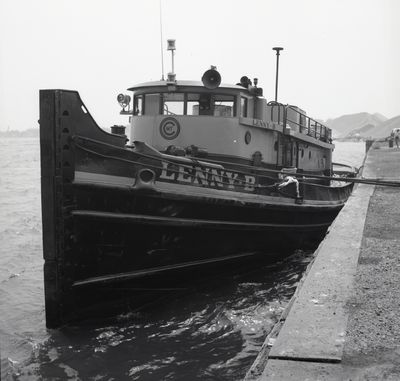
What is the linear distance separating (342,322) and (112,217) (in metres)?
3.47

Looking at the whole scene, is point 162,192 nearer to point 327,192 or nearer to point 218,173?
point 218,173

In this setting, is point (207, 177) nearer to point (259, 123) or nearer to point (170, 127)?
point (170, 127)

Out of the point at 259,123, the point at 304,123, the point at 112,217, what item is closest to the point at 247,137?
the point at 259,123

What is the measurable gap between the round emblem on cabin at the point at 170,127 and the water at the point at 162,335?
262 cm

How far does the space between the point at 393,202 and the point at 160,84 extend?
15.2ft

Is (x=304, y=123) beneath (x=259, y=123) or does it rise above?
above

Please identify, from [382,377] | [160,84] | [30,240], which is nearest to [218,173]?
[160,84]

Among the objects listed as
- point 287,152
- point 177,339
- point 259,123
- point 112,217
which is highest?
point 259,123

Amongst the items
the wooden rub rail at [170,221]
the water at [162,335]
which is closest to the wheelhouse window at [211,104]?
the wooden rub rail at [170,221]

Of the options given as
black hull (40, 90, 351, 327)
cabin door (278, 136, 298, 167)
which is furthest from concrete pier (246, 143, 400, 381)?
cabin door (278, 136, 298, 167)

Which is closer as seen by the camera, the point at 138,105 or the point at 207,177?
the point at 207,177

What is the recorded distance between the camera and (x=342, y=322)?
10.9 ft

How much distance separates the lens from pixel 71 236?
589cm

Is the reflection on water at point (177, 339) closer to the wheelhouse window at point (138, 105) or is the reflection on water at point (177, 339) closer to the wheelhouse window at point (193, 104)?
the wheelhouse window at point (193, 104)
